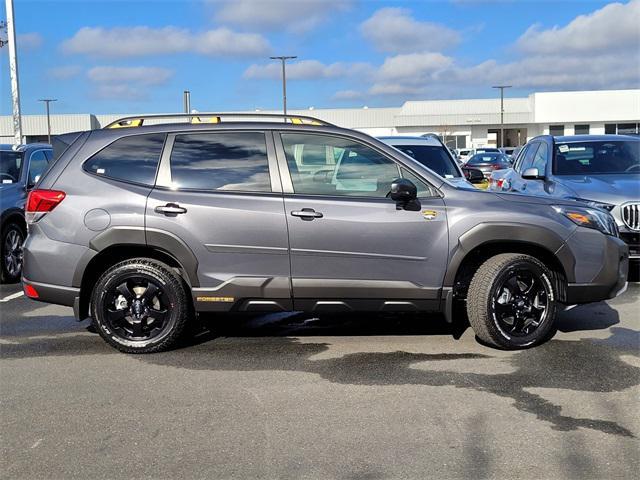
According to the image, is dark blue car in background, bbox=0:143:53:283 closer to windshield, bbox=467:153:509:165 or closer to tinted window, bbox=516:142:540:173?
tinted window, bbox=516:142:540:173

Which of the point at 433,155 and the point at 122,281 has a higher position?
the point at 433,155

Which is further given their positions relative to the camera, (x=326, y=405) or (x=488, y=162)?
(x=488, y=162)

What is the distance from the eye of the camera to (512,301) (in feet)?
17.5

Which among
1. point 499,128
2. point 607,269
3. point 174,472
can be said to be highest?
point 499,128

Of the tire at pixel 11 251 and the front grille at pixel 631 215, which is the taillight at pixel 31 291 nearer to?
the tire at pixel 11 251

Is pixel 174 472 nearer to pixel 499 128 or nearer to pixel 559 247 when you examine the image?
pixel 559 247

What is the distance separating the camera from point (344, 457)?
3.52 metres

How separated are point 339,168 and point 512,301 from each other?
1.76 m

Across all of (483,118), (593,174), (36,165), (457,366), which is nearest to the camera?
(457,366)

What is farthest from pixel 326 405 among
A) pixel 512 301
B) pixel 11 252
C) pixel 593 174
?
pixel 11 252

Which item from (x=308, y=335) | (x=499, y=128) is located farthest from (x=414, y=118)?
(x=308, y=335)

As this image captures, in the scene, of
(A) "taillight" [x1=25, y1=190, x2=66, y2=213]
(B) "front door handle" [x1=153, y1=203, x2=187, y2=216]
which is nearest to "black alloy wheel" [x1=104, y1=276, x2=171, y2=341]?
(B) "front door handle" [x1=153, y1=203, x2=187, y2=216]

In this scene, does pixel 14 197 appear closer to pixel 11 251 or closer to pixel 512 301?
pixel 11 251

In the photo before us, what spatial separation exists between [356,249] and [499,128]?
6509 centimetres
